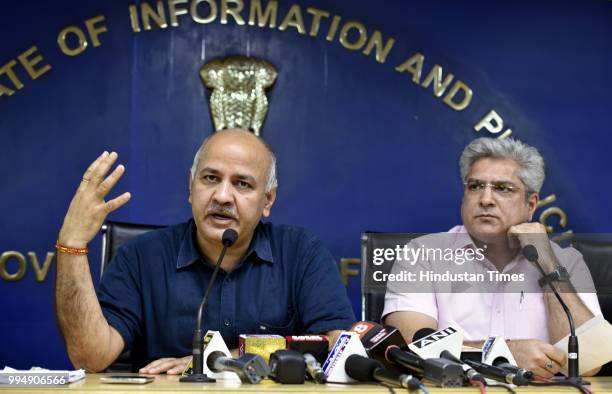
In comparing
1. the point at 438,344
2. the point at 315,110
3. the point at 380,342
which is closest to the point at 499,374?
the point at 438,344

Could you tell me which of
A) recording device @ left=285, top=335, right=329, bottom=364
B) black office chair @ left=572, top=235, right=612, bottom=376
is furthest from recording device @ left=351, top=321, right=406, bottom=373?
black office chair @ left=572, top=235, right=612, bottom=376

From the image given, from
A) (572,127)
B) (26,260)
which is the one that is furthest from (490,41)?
(26,260)

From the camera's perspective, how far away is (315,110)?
12.9ft

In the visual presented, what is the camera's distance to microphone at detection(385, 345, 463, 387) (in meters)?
1.64

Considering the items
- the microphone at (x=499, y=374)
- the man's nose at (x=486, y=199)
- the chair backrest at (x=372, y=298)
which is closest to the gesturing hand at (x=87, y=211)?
the microphone at (x=499, y=374)

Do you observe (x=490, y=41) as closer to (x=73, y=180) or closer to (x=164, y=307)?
(x=73, y=180)

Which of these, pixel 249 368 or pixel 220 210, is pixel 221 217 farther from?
pixel 249 368

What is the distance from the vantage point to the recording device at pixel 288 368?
1.72m

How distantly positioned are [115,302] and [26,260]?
153 cm

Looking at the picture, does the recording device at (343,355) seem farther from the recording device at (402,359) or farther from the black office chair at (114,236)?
the black office chair at (114,236)

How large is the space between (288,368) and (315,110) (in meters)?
2.32

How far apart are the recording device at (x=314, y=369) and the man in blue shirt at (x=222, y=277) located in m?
0.60

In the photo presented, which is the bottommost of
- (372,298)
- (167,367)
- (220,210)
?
(167,367)

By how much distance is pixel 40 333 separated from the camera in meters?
3.77
